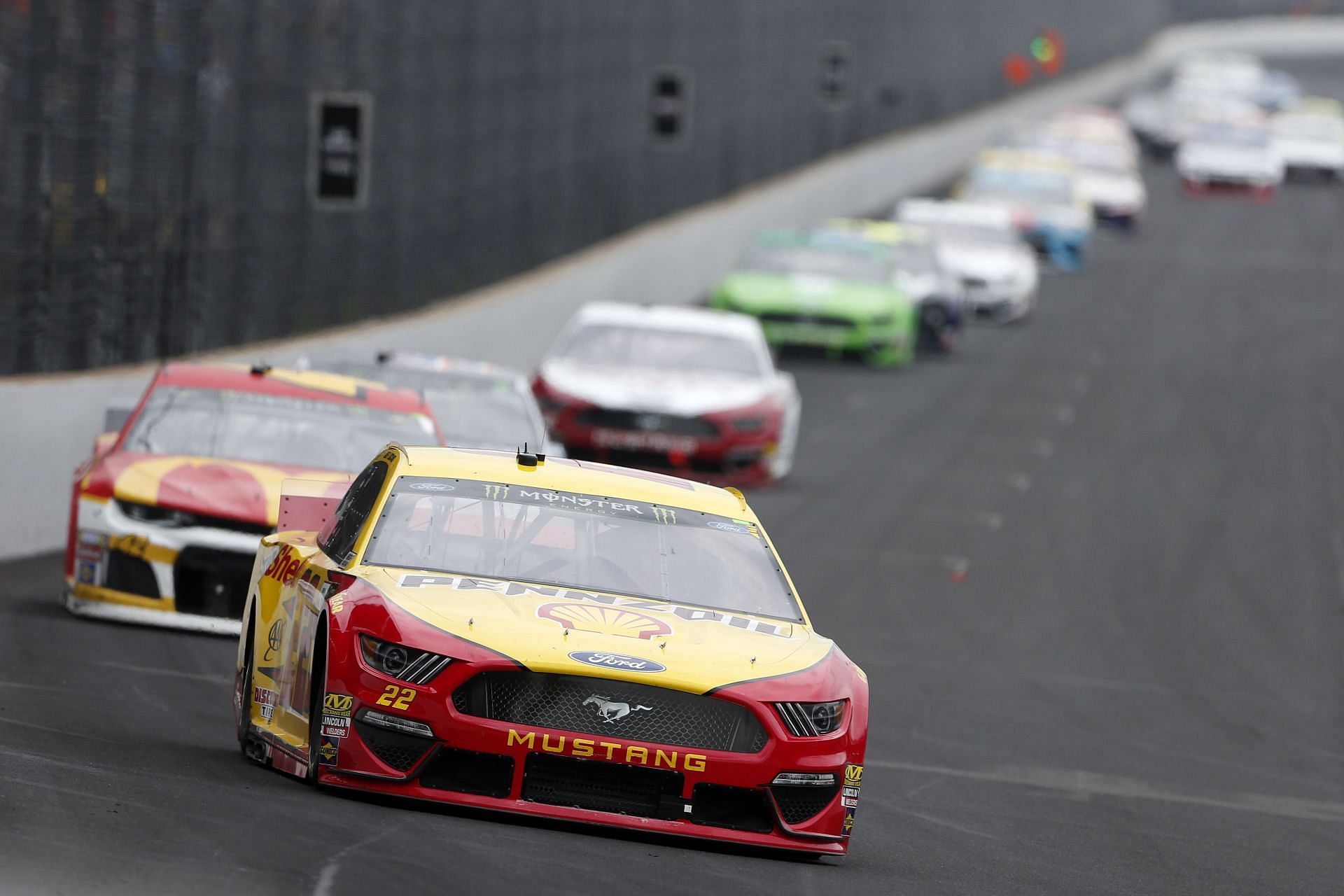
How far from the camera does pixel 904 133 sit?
60938 millimetres

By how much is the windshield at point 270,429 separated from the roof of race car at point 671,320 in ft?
29.1

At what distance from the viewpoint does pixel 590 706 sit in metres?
7.80

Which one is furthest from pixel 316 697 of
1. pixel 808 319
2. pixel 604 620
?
pixel 808 319

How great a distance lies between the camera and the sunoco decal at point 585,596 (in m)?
8.22

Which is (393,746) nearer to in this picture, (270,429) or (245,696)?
(245,696)

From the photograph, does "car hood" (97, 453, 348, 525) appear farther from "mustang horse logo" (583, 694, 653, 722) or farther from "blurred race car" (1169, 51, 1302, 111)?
"blurred race car" (1169, 51, 1302, 111)

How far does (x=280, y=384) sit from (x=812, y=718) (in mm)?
6146

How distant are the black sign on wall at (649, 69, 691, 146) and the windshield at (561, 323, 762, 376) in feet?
45.3

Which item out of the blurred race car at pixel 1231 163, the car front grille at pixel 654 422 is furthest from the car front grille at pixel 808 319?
the blurred race car at pixel 1231 163

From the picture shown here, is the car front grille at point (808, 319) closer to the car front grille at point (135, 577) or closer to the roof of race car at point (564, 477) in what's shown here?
the car front grille at point (135, 577)

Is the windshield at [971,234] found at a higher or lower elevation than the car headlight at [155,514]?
higher

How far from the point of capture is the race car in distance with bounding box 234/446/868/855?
777 cm

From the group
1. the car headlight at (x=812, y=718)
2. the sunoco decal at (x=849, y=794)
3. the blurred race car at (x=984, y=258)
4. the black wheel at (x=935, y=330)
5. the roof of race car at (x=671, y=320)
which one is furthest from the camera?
the blurred race car at (x=984, y=258)

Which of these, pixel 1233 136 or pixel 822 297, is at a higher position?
pixel 1233 136
